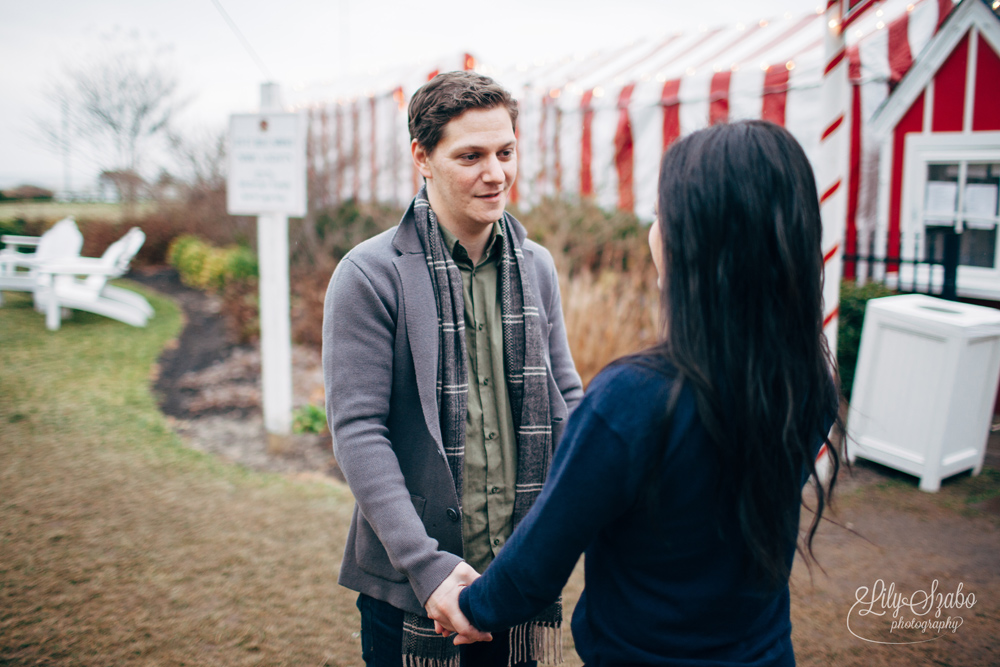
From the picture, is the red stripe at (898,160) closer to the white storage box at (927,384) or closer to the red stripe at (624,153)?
the white storage box at (927,384)

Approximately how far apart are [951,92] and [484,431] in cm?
674

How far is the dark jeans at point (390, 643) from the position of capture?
1614 millimetres

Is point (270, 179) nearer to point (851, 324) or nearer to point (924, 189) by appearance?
point (851, 324)

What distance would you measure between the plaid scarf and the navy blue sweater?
0.41 metres

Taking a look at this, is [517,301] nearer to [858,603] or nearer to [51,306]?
[858,603]

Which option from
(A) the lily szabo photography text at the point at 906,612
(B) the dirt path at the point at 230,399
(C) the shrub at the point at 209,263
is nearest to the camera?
(A) the lily szabo photography text at the point at 906,612

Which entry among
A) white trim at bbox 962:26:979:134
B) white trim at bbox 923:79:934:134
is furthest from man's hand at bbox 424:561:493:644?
white trim at bbox 923:79:934:134

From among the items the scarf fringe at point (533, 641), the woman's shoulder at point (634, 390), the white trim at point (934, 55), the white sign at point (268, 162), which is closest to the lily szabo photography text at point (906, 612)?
the scarf fringe at point (533, 641)

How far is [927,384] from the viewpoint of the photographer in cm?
421

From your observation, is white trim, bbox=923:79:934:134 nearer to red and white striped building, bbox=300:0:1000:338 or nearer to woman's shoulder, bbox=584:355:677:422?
red and white striped building, bbox=300:0:1000:338

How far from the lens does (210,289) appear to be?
11.8 m

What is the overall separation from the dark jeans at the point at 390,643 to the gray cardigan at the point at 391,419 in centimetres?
7

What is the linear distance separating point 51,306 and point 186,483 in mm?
6071

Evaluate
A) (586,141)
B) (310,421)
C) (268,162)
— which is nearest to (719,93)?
(586,141)
